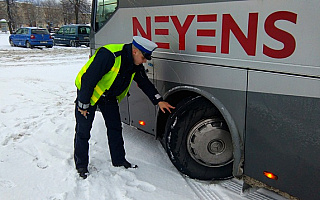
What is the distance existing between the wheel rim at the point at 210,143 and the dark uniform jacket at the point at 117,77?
587mm

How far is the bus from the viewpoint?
2205 mm

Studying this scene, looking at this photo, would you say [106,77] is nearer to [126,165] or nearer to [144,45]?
[144,45]

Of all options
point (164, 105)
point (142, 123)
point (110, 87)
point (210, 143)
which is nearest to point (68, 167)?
point (142, 123)

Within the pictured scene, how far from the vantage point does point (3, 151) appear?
160 inches

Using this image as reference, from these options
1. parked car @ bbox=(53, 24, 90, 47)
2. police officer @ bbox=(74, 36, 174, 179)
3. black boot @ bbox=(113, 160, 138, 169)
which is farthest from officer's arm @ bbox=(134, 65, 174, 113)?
parked car @ bbox=(53, 24, 90, 47)

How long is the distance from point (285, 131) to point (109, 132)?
6.66 feet

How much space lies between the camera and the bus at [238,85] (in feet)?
7.23

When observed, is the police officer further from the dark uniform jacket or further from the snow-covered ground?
the snow-covered ground

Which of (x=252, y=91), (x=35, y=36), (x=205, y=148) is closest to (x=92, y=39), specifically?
(x=205, y=148)

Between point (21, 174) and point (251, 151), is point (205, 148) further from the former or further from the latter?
point (21, 174)

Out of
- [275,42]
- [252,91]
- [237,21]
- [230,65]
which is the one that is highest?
[237,21]

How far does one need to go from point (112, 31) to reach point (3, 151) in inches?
86.3

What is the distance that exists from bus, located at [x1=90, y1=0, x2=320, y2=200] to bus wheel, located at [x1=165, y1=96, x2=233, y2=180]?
0.03ft

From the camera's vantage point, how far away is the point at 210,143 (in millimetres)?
3096
